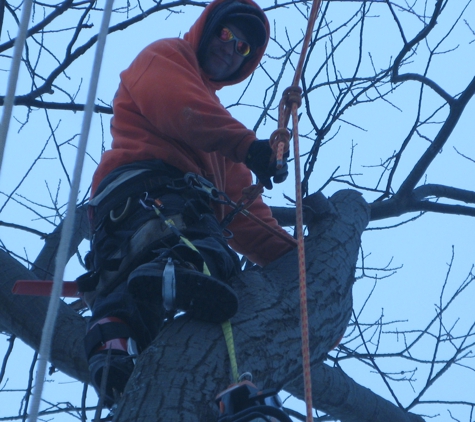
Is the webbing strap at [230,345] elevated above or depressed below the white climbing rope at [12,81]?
below

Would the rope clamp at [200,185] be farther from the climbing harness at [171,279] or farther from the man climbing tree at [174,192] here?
the climbing harness at [171,279]

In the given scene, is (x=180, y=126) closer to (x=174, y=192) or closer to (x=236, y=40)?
(x=174, y=192)

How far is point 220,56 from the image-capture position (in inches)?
114

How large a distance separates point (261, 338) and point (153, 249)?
1.27ft

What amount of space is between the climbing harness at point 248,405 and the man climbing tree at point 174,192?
11.9 inches

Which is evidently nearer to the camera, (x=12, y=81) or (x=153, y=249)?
(x=12, y=81)

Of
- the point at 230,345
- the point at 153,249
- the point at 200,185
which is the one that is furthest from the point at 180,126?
the point at 230,345

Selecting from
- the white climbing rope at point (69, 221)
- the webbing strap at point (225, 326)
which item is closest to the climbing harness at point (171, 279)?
the webbing strap at point (225, 326)

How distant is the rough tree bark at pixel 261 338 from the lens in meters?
1.70

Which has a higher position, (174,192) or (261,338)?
(174,192)

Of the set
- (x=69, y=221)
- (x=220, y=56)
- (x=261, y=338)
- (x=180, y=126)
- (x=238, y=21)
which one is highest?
(x=238, y=21)

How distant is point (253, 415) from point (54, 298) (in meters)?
0.48

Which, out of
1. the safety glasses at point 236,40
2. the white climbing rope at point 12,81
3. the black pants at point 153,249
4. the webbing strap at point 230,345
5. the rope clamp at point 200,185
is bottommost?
the webbing strap at point 230,345

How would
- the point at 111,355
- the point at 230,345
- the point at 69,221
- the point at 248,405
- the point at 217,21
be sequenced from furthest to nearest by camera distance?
the point at 217,21
the point at 111,355
the point at 230,345
the point at 248,405
the point at 69,221
